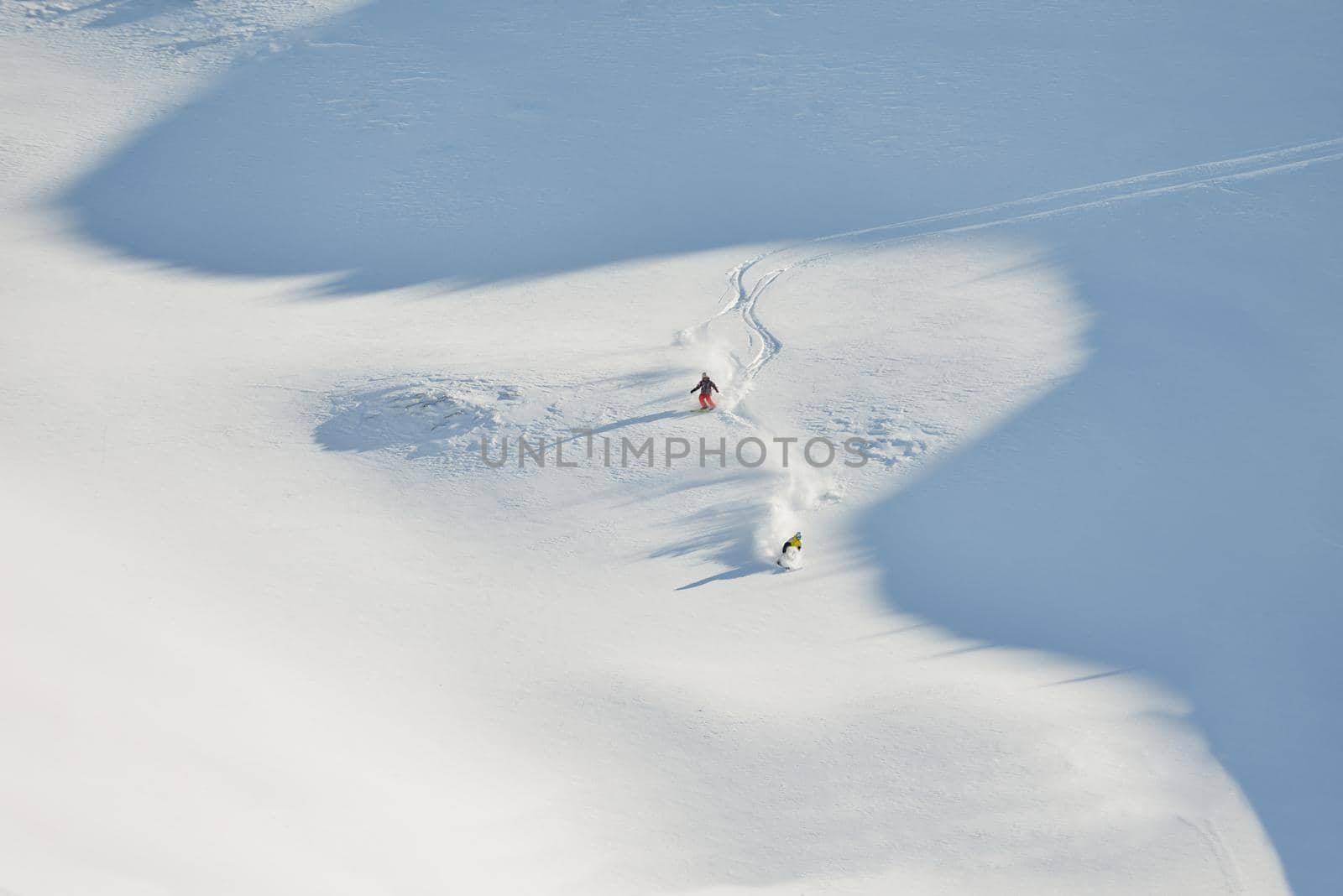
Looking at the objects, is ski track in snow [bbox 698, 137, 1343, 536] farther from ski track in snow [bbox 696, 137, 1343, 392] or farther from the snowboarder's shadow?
the snowboarder's shadow

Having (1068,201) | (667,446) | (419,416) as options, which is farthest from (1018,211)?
(419,416)

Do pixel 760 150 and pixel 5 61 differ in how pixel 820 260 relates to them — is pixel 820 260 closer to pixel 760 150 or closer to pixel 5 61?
pixel 760 150

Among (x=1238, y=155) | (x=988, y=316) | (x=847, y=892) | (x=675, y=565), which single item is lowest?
(x=847, y=892)

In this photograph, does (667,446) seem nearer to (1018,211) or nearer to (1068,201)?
(1018,211)

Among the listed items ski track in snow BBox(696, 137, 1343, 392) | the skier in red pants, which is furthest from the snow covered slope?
the skier in red pants

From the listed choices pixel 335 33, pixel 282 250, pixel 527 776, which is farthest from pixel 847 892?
pixel 335 33
